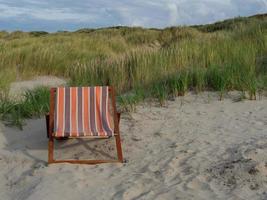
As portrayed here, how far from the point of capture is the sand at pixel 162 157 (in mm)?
4973

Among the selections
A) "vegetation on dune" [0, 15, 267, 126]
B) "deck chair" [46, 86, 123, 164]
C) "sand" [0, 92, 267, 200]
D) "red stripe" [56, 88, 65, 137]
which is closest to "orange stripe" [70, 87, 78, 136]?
"deck chair" [46, 86, 123, 164]

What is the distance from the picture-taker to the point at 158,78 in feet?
30.0

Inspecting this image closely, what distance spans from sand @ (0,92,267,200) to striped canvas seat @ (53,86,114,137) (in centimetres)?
35

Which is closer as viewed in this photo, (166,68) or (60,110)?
(60,110)

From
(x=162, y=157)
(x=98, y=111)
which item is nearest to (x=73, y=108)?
(x=98, y=111)

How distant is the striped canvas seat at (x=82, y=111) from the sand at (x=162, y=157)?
352mm

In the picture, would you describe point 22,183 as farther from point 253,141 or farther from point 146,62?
point 146,62

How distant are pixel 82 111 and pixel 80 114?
0.18ft

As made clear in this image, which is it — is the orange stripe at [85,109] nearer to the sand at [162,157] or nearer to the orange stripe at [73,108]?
the orange stripe at [73,108]

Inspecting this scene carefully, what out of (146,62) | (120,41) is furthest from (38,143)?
(120,41)

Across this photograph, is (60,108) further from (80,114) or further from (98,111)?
(98,111)

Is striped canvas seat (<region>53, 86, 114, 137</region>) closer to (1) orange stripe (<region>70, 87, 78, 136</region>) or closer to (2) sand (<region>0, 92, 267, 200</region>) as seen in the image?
(1) orange stripe (<region>70, 87, 78, 136</region>)

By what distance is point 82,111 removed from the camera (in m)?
6.54

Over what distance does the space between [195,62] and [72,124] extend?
4.16 metres
